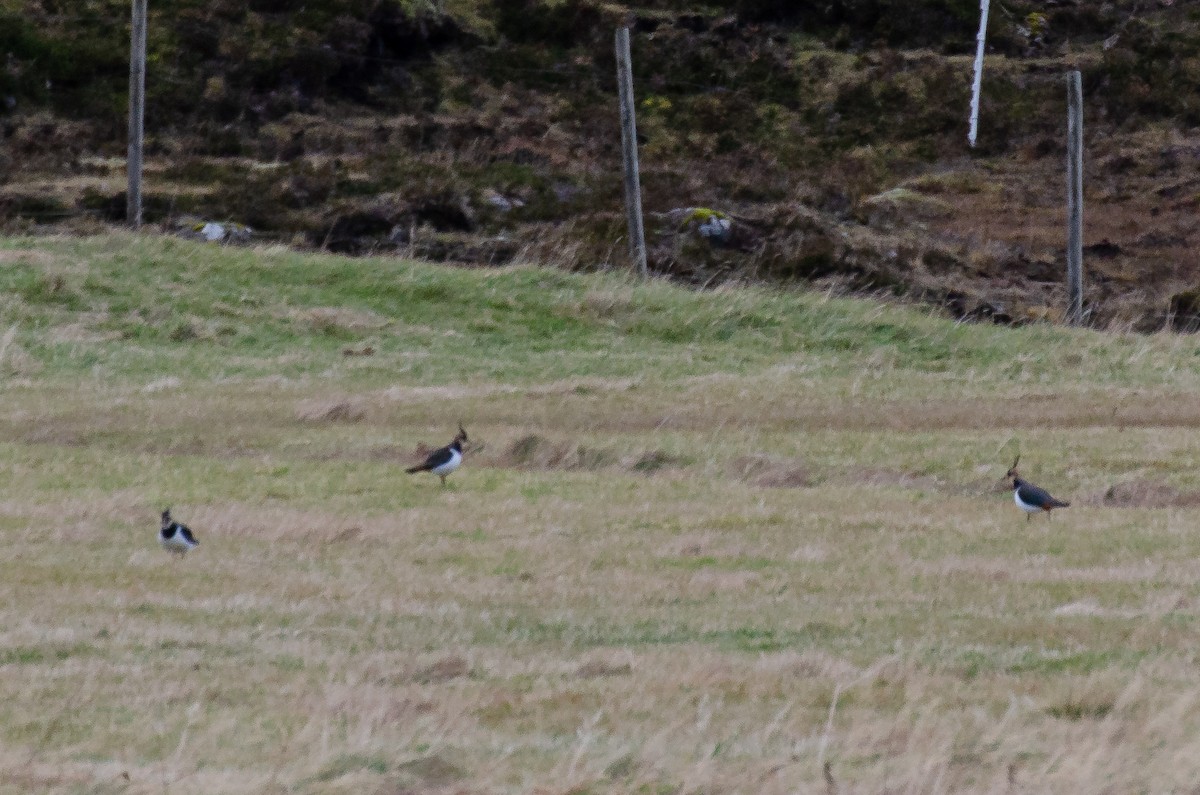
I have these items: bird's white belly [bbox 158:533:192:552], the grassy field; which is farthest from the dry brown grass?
bird's white belly [bbox 158:533:192:552]

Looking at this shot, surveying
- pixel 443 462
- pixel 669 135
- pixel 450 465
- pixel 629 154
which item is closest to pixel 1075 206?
pixel 629 154

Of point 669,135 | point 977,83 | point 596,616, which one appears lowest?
point 669,135

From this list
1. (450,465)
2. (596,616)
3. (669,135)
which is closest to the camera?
(596,616)

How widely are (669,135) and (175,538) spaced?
44.8 m

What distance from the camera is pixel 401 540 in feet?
52.4

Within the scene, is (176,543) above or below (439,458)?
above

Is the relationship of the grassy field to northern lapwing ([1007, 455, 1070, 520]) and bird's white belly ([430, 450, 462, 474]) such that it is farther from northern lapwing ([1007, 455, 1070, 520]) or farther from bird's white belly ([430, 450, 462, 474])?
bird's white belly ([430, 450, 462, 474])

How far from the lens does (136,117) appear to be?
126 ft

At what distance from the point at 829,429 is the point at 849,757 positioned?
1618cm

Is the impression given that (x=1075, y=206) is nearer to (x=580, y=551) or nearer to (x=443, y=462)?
(x=443, y=462)

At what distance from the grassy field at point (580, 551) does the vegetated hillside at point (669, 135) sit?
9.98m

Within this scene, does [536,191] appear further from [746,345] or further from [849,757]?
[849,757]

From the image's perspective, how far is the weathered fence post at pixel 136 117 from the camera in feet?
125

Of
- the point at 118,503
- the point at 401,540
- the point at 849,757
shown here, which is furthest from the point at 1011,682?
the point at 118,503
